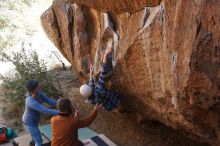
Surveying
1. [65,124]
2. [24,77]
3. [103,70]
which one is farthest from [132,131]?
[65,124]

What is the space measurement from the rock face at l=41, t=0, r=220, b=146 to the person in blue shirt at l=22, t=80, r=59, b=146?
1.42 meters

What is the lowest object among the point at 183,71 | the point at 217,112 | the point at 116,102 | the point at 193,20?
the point at 116,102

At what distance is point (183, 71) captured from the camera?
504 cm

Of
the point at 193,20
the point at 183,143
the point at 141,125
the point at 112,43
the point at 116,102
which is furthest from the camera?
the point at 141,125

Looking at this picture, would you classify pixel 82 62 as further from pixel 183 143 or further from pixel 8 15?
pixel 8 15

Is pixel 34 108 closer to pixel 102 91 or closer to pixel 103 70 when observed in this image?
pixel 102 91

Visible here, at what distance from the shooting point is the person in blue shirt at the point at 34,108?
270 inches

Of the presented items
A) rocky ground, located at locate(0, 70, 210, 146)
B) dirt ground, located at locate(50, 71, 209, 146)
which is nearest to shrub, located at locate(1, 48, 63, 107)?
rocky ground, located at locate(0, 70, 210, 146)

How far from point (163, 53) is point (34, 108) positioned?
103 inches

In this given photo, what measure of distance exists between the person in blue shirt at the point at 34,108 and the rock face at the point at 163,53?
4.66 feet

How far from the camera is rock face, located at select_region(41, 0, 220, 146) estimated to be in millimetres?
4750

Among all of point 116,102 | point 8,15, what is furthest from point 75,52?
point 8,15

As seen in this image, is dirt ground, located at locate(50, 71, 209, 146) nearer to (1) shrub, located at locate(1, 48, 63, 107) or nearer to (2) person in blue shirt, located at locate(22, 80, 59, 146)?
(1) shrub, located at locate(1, 48, 63, 107)

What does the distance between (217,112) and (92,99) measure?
2798 millimetres
